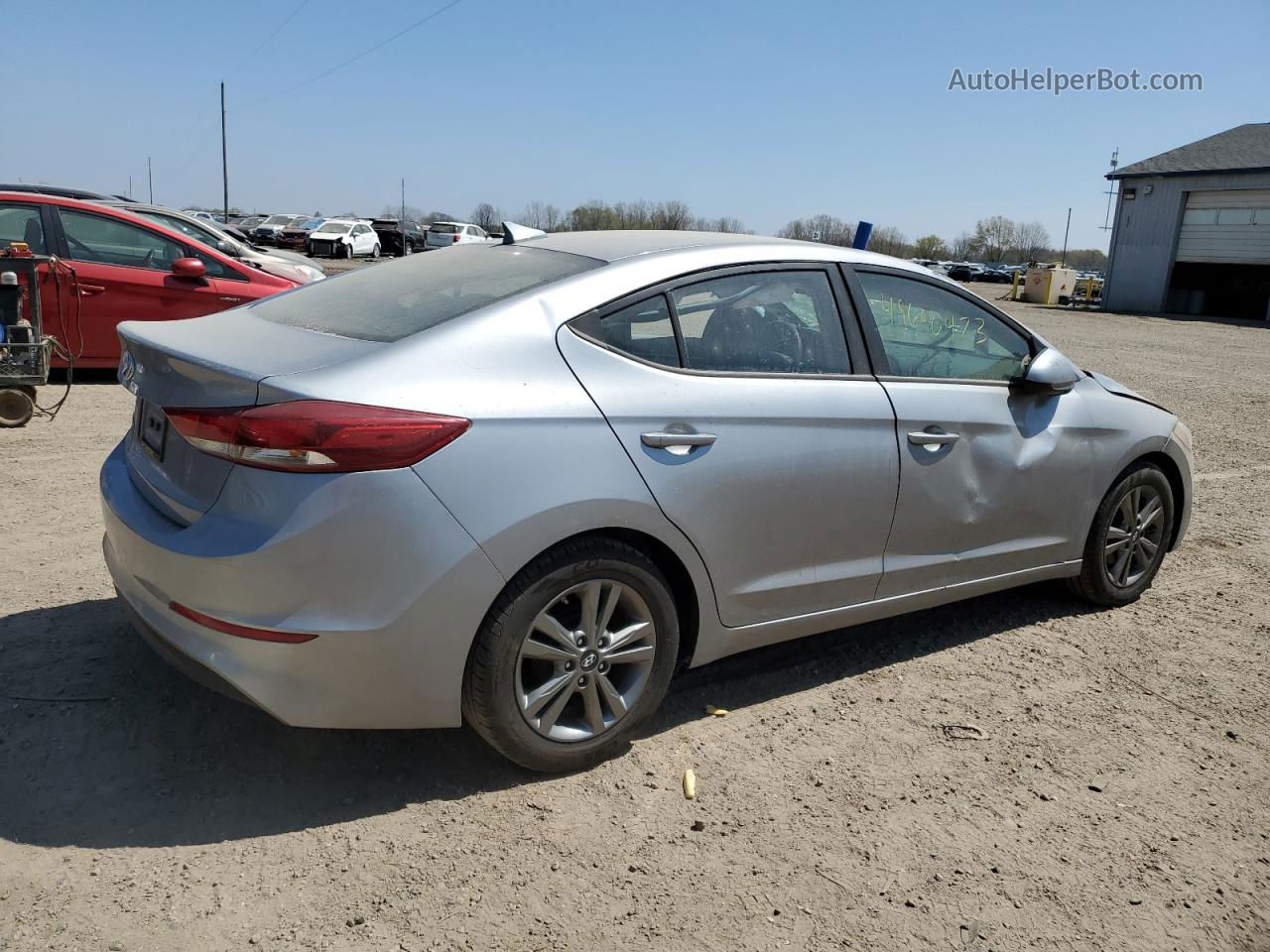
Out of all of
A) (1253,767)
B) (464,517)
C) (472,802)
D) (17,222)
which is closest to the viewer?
A: (464,517)

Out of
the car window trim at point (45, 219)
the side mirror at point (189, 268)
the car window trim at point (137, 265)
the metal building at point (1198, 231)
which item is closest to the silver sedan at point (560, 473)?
the side mirror at point (189, 268)

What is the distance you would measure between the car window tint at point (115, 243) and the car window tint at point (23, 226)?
0.65 feet

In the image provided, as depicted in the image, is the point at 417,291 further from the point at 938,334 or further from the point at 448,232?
the point at 448,232

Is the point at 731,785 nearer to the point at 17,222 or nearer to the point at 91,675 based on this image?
the point at 91,675

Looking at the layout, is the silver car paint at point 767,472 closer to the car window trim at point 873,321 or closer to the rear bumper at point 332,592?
the car window trim at point 873,321

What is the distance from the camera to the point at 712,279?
348 cm

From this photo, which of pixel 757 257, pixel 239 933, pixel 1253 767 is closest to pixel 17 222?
pixel 757 257

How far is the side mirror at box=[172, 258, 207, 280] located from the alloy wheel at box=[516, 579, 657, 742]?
21.8 feet

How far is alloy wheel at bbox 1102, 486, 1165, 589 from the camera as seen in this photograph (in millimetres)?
4758

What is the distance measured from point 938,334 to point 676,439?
1515 millimetres

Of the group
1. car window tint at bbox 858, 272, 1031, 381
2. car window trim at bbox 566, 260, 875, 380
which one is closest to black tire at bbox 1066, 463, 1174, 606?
car window tint at bbox 858, 272, 1031, 381

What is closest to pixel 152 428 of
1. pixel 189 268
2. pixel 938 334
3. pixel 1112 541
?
pixel 938 334

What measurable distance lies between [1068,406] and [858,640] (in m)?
1.35

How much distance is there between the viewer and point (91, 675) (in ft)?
11.8
